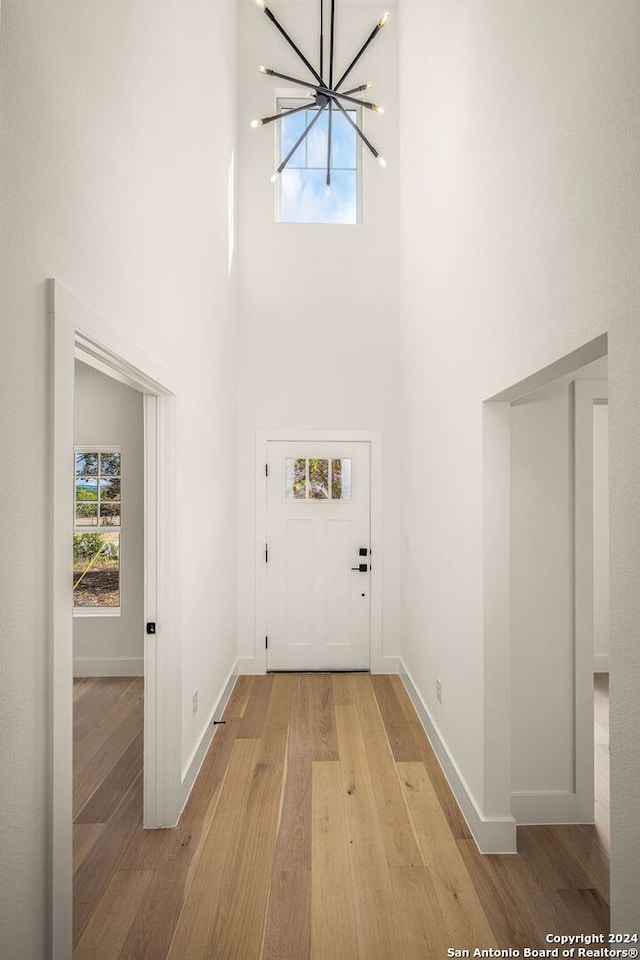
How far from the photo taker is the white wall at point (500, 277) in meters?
1.24

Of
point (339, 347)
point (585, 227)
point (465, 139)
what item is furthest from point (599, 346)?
point (339, 347)

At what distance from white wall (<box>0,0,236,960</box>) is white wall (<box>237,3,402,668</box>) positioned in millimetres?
1243

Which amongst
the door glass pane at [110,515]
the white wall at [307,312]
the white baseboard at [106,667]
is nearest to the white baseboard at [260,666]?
the white wall at [307,312]

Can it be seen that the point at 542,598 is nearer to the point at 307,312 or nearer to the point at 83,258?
the point at 83,258

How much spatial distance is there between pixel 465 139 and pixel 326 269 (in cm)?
207

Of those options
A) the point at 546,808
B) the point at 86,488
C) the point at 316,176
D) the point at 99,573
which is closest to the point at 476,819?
the point at 546,808

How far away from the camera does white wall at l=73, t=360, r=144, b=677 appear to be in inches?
171

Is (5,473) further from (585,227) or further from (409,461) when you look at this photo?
(409,461)

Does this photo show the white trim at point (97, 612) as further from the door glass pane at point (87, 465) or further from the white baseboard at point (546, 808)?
the white baseboard at point (546, 808)

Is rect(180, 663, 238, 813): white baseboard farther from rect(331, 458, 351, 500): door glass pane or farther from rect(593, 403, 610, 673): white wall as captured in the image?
rect(593, 403, 610, 673): white wall

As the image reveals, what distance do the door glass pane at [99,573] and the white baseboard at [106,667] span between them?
0.46 meters

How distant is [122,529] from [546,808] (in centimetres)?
351

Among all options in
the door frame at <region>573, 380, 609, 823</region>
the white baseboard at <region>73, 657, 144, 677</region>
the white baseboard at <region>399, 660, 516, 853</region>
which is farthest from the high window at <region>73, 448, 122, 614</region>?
the door frame at <region>573, 380, 609, 823</region>

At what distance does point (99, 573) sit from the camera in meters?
4.47
